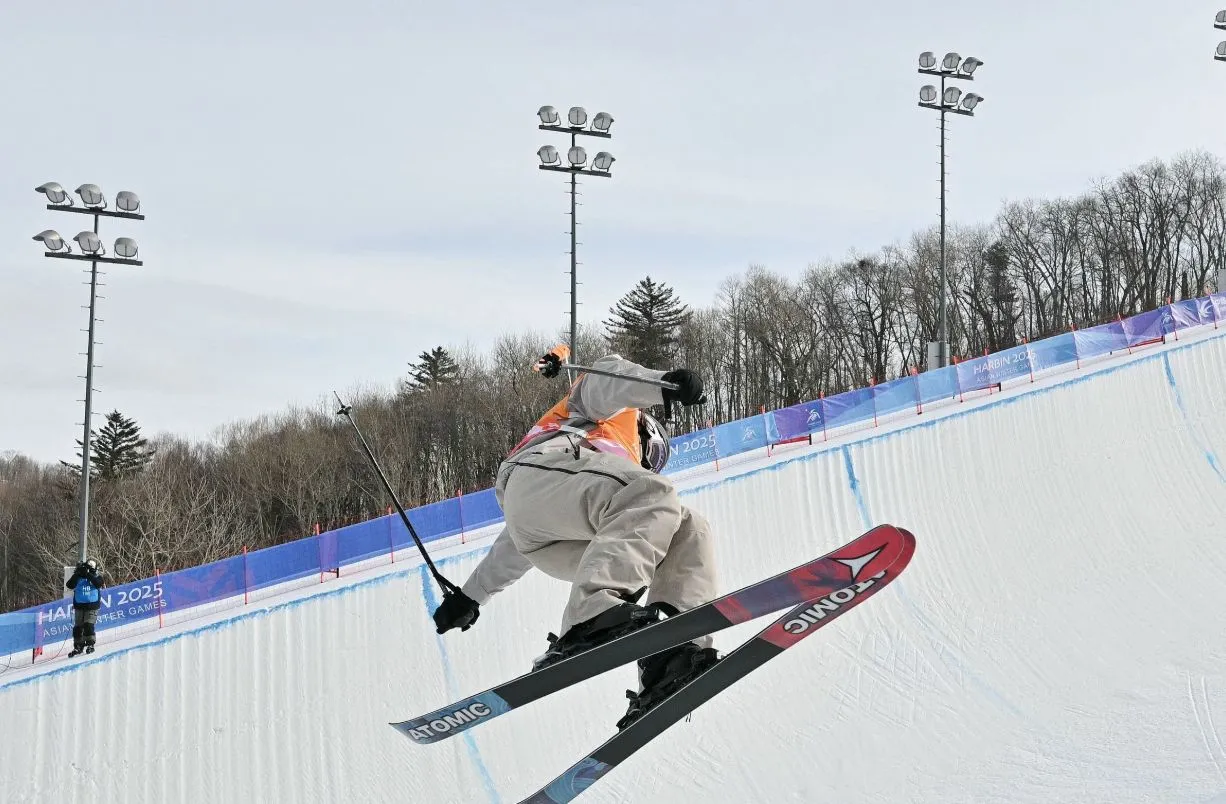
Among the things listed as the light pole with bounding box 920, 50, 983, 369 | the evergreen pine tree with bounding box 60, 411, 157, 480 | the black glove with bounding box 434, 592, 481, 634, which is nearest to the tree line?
the evergreen pine tree with bounding box 60, 411, 157, 480

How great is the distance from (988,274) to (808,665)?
38.1m

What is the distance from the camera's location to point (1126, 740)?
8.24 meters

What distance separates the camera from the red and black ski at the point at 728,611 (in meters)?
3.25

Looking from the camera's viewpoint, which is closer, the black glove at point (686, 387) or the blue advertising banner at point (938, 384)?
the black glove at point (686, 387)

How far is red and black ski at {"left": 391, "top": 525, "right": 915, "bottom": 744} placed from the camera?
10.6 feet

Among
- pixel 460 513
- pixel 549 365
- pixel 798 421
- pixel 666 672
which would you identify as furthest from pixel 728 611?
pixel 798 421

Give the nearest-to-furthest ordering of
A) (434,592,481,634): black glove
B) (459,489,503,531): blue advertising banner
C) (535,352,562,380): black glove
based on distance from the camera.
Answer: (535,352,562,380): black glove < (434,592,481,634): black glove < (459,489,503,531): blue advertising banner

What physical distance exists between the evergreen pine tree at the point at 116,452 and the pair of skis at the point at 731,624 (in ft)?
118

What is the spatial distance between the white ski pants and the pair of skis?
155 mm

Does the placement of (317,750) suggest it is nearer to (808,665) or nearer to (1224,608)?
(808,665)

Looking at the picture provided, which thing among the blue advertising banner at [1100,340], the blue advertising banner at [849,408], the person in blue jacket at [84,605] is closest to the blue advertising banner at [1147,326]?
the blue advertising banner at [1100,340]

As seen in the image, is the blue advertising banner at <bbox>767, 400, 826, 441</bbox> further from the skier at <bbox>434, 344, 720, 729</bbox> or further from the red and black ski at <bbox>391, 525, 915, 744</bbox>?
the red and black ski at <bbox>391, 525, 915, 744</bbox>

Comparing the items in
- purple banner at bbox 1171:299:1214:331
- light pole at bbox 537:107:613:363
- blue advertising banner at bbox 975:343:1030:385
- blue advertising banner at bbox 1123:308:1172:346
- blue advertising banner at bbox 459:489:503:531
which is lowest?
blue advertising banner at bbox 459:489:503:531

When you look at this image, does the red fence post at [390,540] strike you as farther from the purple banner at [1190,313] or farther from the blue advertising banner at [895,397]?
the purple banner at [1190,313]
